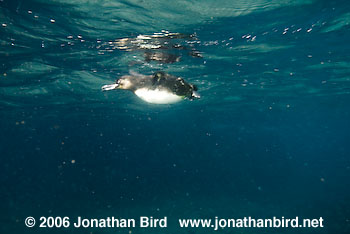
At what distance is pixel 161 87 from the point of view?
617 centimetres

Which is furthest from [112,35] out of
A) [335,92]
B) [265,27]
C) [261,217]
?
[335,92]

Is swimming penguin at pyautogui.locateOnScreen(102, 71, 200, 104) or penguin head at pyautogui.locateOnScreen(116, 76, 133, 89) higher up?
penguin head at pyautogui.locateOnScreen(116, 76, 133, 89)

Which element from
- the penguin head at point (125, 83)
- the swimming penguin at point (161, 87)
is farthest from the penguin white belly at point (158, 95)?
the penguin head at point (125, 83)

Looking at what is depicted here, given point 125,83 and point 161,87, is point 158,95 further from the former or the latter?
point 125,83

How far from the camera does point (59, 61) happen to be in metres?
15.5

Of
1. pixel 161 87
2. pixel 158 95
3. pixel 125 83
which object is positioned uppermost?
pixel 125 83

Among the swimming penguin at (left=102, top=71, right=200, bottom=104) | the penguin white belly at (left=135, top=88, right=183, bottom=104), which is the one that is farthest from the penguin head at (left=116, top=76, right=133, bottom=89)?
the penguin white belly at (left=135, top=88, right=183, bottom=104)

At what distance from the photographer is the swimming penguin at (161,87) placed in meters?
6.19

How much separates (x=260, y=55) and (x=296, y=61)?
10.4 ft

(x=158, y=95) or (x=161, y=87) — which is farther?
(x=158, y=95)

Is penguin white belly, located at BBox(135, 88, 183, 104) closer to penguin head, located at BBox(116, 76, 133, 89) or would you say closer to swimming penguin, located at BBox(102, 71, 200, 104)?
swimming penguin, located at BBox(102, 71, 200, 104)

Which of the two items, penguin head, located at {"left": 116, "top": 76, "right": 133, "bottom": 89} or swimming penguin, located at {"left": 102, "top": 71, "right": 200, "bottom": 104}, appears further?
penguin head, located at {"left": 116, "top": 76, "right": 133, "bottom": 89}

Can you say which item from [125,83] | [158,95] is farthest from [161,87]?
[125,83]

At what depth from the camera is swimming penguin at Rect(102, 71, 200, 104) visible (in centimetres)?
619
